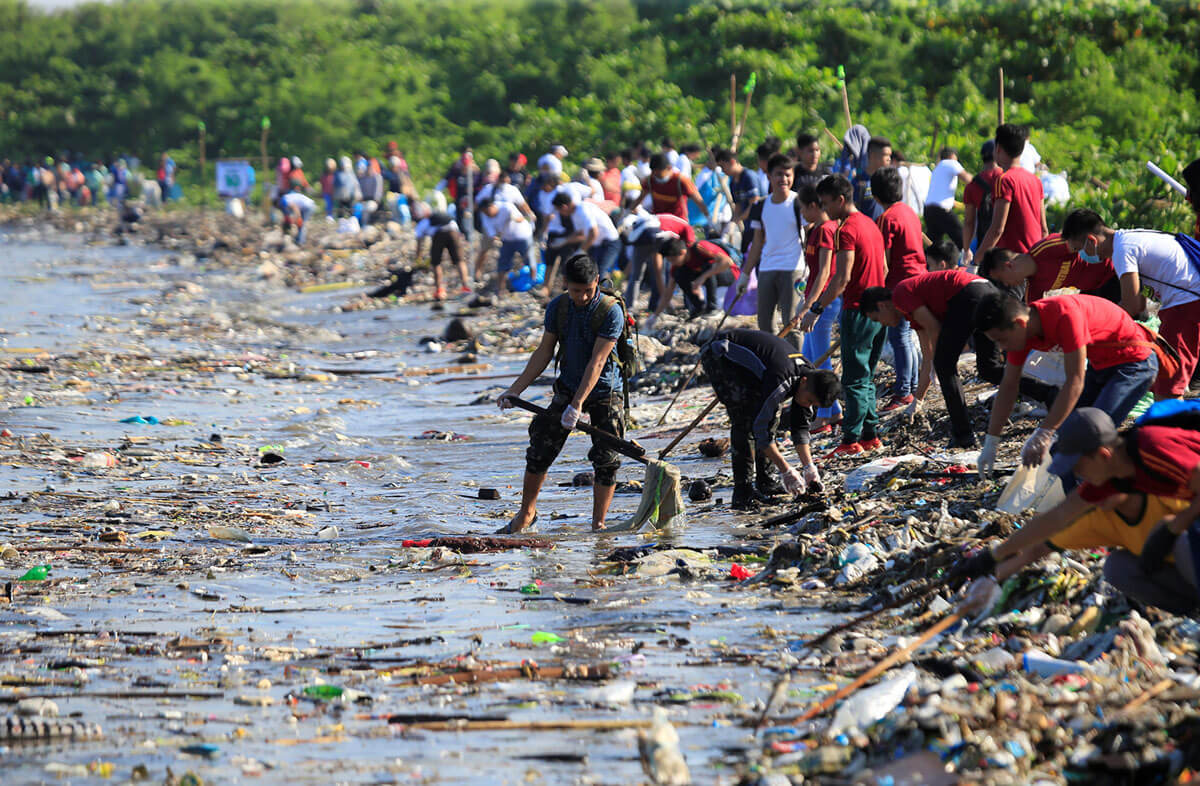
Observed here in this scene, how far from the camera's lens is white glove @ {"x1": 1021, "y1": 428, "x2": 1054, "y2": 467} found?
579 centimetres

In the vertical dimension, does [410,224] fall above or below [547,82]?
below

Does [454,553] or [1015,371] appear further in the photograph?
[454,553]

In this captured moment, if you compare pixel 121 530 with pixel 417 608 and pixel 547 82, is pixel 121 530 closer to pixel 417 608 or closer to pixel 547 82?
pixel 417 608

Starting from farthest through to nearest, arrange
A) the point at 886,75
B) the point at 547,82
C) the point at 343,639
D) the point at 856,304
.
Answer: the point at 547,82, the point at 886,75, the point at 856,304, the point at 343,639

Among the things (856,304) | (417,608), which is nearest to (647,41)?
(856,304)

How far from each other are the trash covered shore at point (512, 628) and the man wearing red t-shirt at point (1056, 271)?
3.43ft

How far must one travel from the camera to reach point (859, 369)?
8.21 meters

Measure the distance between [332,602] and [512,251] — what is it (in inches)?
454

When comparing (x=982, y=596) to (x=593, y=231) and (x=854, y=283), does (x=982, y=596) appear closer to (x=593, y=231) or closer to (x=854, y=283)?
(x=854, y=283)

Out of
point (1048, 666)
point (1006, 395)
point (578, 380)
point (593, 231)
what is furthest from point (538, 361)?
point (593, 231)

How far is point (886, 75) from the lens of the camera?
1022 inches

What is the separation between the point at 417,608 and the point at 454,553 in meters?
1.04

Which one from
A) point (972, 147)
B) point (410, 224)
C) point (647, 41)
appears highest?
point (647, 41)

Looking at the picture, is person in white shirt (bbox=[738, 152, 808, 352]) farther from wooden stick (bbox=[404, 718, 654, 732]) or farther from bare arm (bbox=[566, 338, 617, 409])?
wooden stick (bbox=[404, 718, 654, 732])
